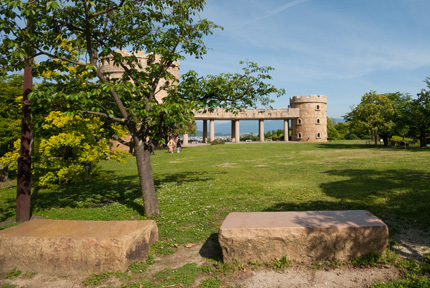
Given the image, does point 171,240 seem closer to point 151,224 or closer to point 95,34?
point 151,224

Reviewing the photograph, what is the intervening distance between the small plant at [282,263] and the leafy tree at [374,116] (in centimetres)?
3457

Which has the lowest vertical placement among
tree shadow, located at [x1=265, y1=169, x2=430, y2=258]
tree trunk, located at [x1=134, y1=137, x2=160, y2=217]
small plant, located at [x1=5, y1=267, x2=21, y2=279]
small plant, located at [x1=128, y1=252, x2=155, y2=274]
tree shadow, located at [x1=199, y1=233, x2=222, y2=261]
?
small plant, located at [x1=5, y1=267, x2=21, y2=279]

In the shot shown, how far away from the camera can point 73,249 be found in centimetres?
521

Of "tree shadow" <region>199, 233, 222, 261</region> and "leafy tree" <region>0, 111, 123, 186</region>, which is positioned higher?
"leafy tree" <region>0, 111, 123, 186</region>

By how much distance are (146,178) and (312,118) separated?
5568 centimetres

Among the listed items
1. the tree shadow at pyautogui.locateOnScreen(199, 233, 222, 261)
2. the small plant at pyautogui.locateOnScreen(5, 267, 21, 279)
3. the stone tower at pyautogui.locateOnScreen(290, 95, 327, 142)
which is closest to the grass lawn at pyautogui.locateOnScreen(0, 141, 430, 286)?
the tree shadow at pyautogui.locateOnScreen(199, 233, 222, 261)

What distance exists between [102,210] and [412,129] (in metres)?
41.1

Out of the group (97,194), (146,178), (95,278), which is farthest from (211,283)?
(97,194)

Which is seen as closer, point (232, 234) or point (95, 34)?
point (232, 234)

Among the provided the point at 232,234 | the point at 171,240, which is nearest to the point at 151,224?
the point at 171,240

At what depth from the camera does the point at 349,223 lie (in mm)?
5242

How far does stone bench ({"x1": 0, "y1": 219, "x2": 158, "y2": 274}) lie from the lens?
5176 millimetres

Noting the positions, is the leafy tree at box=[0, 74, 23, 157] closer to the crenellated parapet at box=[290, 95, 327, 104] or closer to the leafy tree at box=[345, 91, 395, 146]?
the leafy tree at box=[345, 91, 395, 146]

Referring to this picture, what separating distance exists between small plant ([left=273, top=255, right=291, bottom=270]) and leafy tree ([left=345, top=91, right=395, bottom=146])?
34.6m
